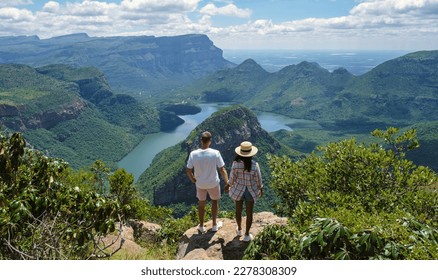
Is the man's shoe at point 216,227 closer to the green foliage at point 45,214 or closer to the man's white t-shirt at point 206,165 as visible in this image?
the man's white t-shirt at point 206,165

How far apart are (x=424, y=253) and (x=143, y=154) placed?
599ft

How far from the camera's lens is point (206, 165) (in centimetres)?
991

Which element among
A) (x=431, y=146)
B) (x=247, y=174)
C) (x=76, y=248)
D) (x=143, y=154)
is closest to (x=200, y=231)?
(x=247, y=174)

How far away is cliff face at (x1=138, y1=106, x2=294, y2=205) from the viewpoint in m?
107

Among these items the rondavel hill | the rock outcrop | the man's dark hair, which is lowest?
the rondavel hill

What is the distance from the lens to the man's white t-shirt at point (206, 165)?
9.84 meters


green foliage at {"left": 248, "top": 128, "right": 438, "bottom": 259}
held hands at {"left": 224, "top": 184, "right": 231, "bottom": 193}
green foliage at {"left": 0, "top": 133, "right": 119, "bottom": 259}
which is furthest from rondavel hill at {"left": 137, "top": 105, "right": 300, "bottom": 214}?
green foliage at {"left": 0, "top": 133, "right": 119, "bottom": 259}

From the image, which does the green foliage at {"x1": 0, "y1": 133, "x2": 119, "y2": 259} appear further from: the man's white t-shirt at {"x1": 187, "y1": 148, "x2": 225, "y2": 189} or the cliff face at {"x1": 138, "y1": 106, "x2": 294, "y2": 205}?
the cliff face at {"x1": 138, "y1": 106, "x2": 294, "y2": 205}

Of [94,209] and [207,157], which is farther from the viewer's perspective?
[207,157]

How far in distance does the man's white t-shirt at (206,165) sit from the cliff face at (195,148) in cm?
9665

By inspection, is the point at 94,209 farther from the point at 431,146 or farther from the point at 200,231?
the point at 431,146

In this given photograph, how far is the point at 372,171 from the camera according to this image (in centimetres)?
1320

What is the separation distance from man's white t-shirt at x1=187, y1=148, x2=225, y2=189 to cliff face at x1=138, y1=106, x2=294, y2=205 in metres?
96.7

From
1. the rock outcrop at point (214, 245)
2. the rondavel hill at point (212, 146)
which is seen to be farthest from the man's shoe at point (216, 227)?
the rondavel hill at point (212, 146)
